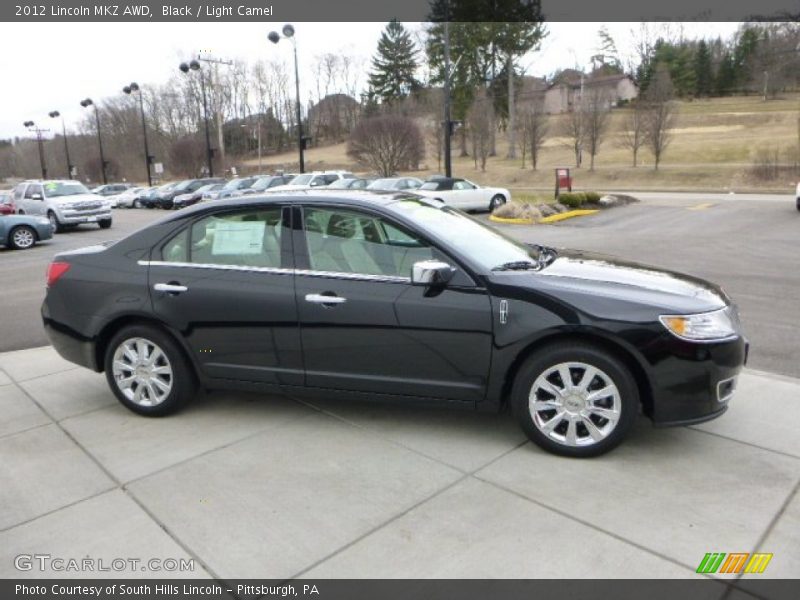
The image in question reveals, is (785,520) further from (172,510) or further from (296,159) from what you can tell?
(296,159)

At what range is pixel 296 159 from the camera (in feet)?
298

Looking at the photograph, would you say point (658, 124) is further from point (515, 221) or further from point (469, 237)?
point (469, 237)

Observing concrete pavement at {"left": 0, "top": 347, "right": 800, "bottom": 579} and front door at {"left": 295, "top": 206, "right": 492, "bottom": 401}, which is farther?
front door at {"left": 295, "top": 206, "right": 492, "bottom": 401}

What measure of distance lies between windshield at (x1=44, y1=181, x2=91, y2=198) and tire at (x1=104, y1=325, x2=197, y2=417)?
64.8 ft

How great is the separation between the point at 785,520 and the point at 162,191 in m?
37.8

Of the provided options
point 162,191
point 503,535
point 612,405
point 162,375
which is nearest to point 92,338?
point 162,375

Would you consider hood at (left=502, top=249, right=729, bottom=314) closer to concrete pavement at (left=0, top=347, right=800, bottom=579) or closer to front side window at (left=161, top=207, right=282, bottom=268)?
concrete pavement at (left=0, top=347, right=800, bottom=579)

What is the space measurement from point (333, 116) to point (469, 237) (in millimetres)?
111316

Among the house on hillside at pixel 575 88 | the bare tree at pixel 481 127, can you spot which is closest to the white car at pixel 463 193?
the bare tree at pixel 481 127

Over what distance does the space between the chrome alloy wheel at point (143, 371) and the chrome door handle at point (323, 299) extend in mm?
1221

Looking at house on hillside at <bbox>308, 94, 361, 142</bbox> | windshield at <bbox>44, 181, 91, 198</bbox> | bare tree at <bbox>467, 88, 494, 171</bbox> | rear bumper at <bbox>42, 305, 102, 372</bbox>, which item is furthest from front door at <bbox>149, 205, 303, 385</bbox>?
house on hillside at <bbox>308, 94, 361, 142</bbox>

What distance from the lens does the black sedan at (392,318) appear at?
361 centimetres

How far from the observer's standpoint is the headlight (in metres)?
3.54

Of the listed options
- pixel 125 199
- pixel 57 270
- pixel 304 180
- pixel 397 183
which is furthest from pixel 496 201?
pixel 125 199
